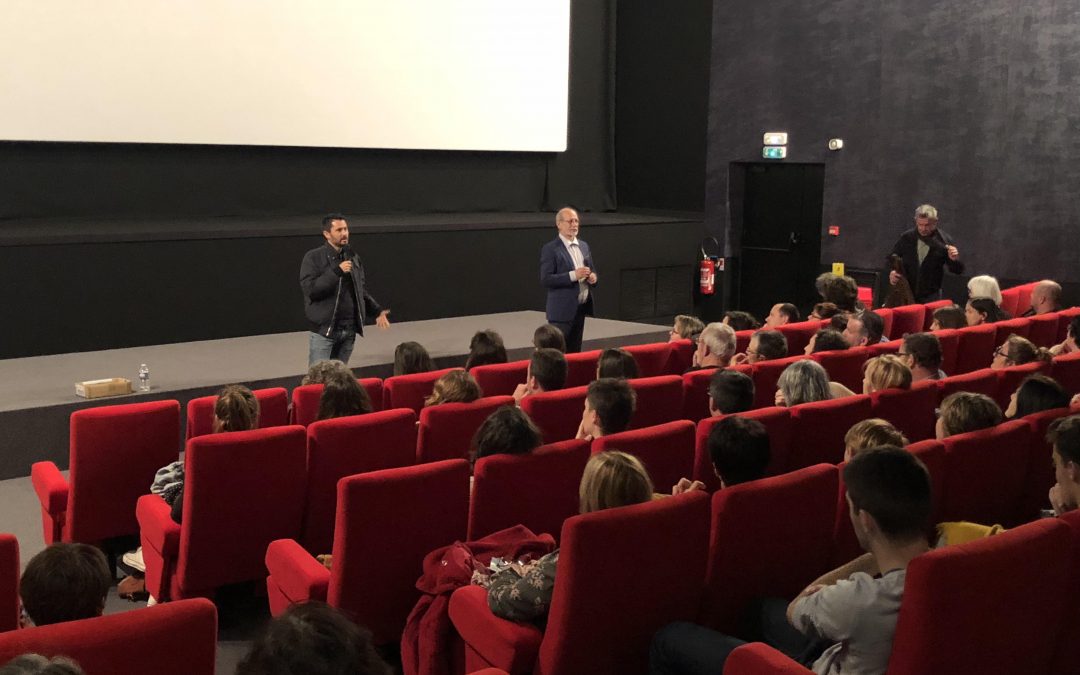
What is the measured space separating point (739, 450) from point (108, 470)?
7.69ft

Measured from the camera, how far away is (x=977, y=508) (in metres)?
3.51

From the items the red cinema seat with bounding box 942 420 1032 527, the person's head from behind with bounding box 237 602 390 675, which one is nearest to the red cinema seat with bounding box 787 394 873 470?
the red cinema seat with bounding box 942 420 1032 527

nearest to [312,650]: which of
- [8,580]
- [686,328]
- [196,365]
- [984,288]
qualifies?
[8,580]

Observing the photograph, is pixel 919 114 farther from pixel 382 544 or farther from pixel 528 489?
pixel 382 544

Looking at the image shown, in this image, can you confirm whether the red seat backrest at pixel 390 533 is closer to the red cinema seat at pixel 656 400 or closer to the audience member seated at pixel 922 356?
the red cinema seat at pixel 656 400

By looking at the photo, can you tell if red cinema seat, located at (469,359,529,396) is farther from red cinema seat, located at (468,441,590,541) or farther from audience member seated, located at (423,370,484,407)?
red cinema seat, located at (468,441,590,541)

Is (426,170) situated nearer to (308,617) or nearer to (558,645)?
(558,645)

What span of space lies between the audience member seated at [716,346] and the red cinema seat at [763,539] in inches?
85.6

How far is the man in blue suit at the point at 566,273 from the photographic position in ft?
22.8

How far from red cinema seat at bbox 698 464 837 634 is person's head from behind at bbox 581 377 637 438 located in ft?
3.21

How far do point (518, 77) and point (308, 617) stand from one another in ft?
33.7

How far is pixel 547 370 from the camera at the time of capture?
4.72m

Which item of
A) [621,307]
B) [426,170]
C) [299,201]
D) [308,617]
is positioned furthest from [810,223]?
[308,617]

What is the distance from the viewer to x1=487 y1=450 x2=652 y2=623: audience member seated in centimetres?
265
